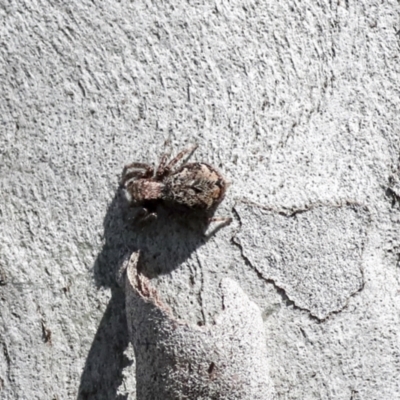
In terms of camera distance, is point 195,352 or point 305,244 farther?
point 305,244

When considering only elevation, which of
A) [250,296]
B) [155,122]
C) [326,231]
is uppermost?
[155,122]

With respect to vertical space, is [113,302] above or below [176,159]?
below

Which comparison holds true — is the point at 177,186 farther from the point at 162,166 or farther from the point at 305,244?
the point at 305,244

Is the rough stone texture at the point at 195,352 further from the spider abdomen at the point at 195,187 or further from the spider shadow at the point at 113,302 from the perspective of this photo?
the spider abdomen at the point at 195,187

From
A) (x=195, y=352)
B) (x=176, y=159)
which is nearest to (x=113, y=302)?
(x=195, y=352)

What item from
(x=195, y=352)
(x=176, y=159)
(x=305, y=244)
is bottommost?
(x=195, y=352)

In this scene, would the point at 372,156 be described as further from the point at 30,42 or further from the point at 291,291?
the point at 30,42

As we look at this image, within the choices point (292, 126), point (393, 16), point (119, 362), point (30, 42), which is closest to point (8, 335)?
point (119, 362)

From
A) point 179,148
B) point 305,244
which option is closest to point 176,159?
point 179,148

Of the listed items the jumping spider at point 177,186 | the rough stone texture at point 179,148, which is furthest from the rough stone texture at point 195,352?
the jumping spider at point 177,186
